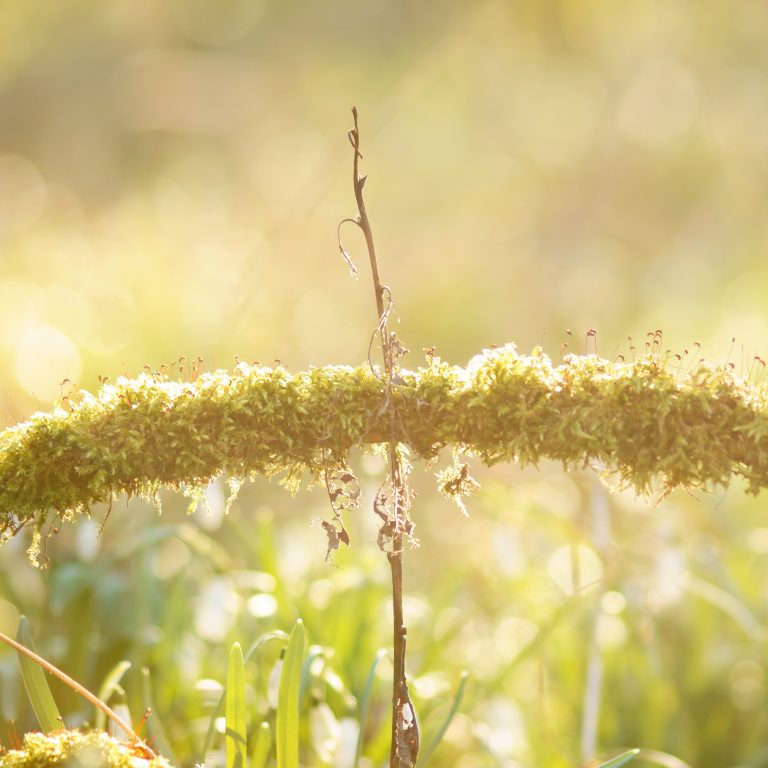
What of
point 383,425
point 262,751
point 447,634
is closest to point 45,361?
point 447,634

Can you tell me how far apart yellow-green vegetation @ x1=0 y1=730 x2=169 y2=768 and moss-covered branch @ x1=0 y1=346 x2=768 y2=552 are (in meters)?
0.36

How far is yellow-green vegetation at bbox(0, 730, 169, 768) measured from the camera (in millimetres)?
1445

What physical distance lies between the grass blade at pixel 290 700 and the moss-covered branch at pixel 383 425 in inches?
12.7

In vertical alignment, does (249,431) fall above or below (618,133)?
below

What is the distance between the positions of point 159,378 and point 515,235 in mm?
8738

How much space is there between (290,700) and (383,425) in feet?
1.77

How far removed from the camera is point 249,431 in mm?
1516

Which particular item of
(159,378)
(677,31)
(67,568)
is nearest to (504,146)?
(677,31)

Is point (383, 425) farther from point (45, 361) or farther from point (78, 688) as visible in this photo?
point (45, 361)

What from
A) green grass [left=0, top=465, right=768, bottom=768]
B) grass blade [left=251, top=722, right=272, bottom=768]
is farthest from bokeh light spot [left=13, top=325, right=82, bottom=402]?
grass blade [left=251, top=722, right=272, bottom=768]

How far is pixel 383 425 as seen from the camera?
1.51 m

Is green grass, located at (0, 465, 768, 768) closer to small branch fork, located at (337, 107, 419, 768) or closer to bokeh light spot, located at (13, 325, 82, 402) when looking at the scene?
small branch fork, located at (337, 107, 419, 768)

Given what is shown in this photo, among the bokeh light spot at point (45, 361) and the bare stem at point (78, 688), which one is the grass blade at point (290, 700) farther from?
the bokeh light spot at point (45, 361)

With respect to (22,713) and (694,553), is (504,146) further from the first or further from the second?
(22,713)
